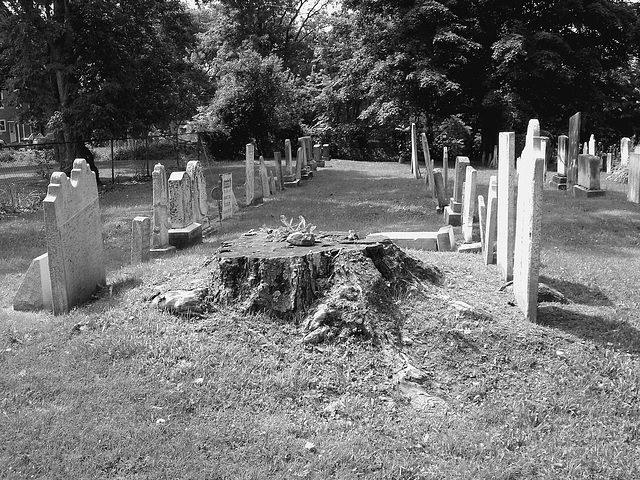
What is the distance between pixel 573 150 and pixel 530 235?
42.2 feet

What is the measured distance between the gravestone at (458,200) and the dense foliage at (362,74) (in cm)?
1376

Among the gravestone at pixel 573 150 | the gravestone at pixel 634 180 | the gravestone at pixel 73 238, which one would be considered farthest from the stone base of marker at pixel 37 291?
the gravestone at pixel 573 150

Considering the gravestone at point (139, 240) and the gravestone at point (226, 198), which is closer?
the gravestone at point (139, 240)

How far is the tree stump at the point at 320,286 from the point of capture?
5879 millimetres

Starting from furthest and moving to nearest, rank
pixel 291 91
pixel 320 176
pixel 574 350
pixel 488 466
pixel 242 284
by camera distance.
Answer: pixel 291 91 < pixel 320 176 < pixel 242 284 < pixel 574 350 < pixel 488 466

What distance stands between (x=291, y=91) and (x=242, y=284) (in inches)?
1098

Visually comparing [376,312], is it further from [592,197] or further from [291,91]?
[291,91]

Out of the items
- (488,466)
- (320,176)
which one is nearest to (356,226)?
(488,466)

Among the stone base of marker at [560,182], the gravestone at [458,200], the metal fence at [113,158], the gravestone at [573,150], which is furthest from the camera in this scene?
the metal fence at [113,158]

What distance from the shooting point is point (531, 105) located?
28.0 m

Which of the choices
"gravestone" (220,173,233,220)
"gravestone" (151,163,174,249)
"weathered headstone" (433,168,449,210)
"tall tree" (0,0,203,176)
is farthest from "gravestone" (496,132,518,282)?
"tall tree" (0,0,203,176)

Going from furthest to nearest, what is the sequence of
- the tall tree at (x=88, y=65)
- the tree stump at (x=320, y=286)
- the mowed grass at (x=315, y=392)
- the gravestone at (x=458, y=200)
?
the tall tree at (x=88, y=65) → the gravestone at (x=458, y=200) → the tree stump at (x=320, y=286) → the mowed grass at (x=315, y=392)

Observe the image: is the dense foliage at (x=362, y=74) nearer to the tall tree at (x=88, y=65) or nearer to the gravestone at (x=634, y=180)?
the tall tree at (x=88, y=65)

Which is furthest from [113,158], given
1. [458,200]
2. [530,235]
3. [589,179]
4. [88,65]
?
[530,235]
